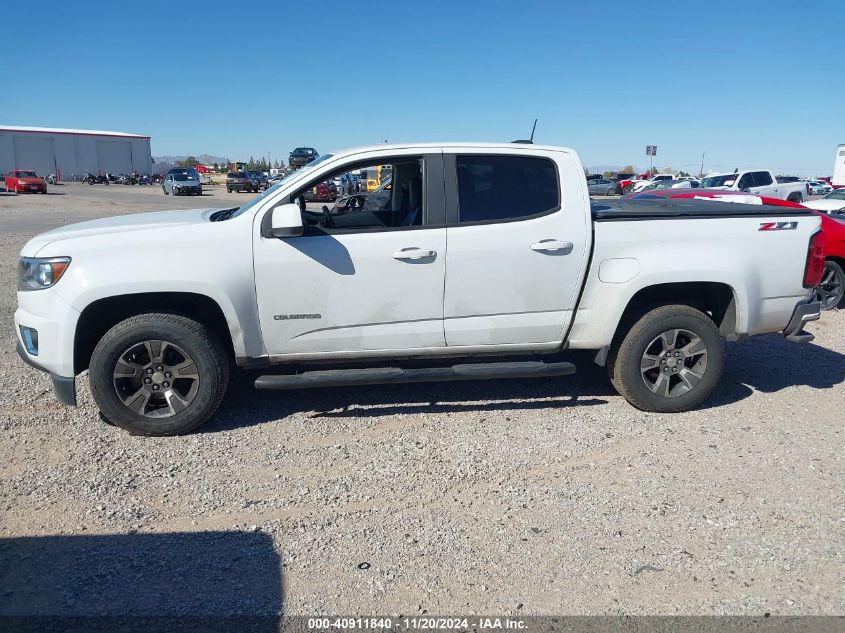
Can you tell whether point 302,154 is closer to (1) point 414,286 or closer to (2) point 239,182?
(2) point 239,182

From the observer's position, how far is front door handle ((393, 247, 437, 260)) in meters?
4.48

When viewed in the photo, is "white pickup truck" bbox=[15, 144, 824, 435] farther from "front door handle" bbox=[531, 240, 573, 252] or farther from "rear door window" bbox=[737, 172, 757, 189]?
"rear door window" bbox=[737, 172, 757, 189]

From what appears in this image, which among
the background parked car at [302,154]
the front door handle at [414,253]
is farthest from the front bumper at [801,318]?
the background parked car at [302,154]

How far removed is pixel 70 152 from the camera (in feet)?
250

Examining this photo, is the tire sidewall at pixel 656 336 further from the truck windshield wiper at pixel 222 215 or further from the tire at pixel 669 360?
the truck windshield wiper at pixel 222 215

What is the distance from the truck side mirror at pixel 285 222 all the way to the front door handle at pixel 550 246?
1.58m

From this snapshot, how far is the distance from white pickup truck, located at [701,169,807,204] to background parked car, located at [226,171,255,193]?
3120 centimetres

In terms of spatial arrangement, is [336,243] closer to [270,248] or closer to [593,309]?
[270,248]

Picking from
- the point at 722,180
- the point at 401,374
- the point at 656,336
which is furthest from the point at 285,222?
the point at 722,180

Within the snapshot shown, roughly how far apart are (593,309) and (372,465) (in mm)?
1925

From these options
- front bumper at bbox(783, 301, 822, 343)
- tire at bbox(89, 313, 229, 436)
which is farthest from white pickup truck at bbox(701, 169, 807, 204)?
tire at bbox(89, 313, 229, 436)

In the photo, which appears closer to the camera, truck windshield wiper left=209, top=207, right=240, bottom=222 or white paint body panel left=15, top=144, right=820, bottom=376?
white paint body panel left=15, top=144, right=820, bottom=376

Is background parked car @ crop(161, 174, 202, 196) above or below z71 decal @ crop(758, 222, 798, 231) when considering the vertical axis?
below

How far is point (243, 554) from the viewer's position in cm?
330
